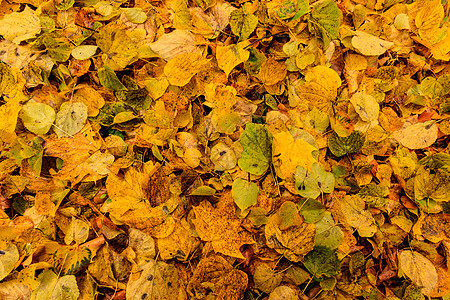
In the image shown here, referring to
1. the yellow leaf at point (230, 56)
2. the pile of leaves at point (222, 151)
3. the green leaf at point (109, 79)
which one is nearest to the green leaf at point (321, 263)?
the pile of leaves at point (222, 151)

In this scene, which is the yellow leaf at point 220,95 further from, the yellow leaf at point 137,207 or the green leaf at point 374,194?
the green leaf at point 374,194

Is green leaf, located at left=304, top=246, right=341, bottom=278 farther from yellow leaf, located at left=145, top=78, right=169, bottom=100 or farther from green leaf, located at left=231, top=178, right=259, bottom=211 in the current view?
yellow leaf, located at left=145, top=78, right=169, bottom=100

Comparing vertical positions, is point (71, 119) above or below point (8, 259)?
above

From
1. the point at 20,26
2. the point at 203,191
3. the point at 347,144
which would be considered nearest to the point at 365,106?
the point at 347,144

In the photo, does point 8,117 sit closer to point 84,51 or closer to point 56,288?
point 84,51

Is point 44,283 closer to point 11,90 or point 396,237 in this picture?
point 11,90

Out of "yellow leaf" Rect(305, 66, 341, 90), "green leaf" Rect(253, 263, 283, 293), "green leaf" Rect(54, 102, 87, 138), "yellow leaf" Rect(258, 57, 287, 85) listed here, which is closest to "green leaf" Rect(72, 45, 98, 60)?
"green leaf" Rect(54, 102, 87, 138)

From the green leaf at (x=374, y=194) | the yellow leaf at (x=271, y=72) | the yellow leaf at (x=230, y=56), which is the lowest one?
the green leaf at (x=374, y=194)

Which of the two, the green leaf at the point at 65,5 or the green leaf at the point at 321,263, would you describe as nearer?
the green leaf at the point at 321,263
